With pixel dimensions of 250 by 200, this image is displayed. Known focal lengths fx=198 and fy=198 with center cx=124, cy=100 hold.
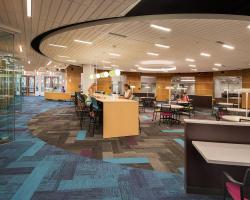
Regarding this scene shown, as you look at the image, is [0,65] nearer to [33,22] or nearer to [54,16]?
[33,22]

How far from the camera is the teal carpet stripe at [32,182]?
2.66 meters

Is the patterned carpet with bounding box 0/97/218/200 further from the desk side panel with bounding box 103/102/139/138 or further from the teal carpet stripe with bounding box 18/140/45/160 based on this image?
the desk side panel with bounding box 103/102/139/138

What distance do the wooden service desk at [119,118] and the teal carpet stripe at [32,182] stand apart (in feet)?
7.03

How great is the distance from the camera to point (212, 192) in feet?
8.89

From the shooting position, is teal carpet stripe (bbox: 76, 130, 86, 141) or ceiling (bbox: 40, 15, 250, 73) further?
teal carpet stripe (bbox: 76, 130, 86, 141)

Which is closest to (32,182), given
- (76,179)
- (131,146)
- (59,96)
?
(76,179)

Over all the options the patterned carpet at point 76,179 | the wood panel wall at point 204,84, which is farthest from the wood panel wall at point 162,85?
the patterned carpet at point 76,179

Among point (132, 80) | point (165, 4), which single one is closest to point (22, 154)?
point (165, 4)

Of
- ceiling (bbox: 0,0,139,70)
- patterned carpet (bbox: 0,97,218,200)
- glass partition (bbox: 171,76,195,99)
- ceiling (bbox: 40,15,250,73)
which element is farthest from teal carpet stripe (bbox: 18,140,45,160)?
glass partition (bbox: 171,76,195,99)

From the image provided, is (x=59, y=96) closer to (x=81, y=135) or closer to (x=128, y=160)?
(x=81, y=135)

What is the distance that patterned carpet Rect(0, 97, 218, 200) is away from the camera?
2701mm

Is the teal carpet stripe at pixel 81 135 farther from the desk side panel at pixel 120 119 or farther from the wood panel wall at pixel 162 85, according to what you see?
the wood panel wall at pixel 162 85

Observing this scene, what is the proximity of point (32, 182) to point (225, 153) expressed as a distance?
8.97 feet

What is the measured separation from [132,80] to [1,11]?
20.0m
